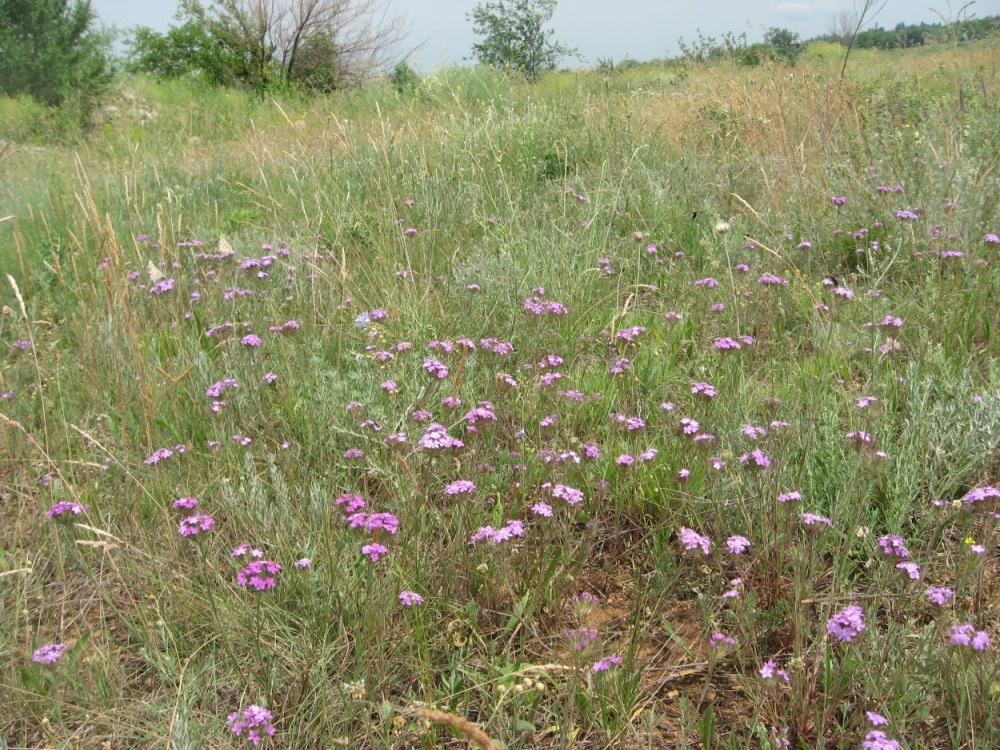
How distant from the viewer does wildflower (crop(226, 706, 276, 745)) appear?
1.43 meters

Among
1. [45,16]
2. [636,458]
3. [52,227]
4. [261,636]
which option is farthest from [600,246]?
[45,16]

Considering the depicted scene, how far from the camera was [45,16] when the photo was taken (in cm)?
1642

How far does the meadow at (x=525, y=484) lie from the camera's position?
160cm

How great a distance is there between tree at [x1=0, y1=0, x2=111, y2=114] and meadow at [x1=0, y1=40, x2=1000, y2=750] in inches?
561

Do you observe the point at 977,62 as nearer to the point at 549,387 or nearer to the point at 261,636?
the point at 549,387

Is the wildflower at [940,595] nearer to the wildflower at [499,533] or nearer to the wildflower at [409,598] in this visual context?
the wildflower at [499,533]

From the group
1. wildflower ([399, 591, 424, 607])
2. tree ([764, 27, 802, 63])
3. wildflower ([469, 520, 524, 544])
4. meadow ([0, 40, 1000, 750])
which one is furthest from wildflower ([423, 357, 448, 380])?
tree ([764, 27, 802, 63])

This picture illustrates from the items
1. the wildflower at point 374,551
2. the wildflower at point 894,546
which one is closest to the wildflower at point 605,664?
the wildflower at point 374,551

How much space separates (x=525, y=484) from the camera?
217cm

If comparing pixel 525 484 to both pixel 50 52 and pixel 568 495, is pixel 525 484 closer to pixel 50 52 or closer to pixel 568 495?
pixel 568 495

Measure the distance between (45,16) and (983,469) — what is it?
2037 cm

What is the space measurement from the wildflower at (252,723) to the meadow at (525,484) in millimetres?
11

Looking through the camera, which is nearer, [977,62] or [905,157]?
[905,157]

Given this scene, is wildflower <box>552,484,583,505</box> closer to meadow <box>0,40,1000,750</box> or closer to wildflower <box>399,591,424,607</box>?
meadow <box>0,40,1000,750</box>
